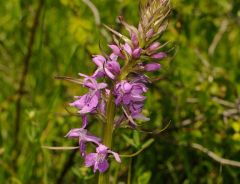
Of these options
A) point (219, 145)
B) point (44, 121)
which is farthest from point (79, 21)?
point (219, 145)

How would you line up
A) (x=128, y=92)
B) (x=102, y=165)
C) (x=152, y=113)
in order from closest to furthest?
(x=128, y=92)
(x=102, y=165)
(x=152, y=113)

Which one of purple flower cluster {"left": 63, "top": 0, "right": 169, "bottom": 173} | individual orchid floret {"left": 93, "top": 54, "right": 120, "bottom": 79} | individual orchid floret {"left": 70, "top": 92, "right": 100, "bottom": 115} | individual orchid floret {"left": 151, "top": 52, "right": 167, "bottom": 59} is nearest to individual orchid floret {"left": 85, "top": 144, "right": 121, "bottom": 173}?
purple flower cluster {"left": 63, "top": 0, "right": 169, "bottom": 173}

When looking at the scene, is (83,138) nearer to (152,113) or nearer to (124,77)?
(124,77)

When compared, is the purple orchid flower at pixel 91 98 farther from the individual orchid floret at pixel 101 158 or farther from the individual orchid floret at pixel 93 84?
the individual orchid floret at pixel 101 158

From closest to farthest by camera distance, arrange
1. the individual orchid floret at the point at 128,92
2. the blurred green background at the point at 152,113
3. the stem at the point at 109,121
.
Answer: the individual orchid floret at the point at 128,92 → the stem at the point at 109,121 → the blurred green background at the point at 152,113

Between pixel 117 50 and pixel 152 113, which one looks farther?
pixel 152 113

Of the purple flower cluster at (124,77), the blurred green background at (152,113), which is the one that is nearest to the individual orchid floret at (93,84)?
the purple flower cluster at (124,77)

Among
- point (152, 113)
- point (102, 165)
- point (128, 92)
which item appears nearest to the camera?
point (128, 92)

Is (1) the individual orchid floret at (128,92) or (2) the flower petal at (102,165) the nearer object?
(1) the individual orchid floret at (128,92)

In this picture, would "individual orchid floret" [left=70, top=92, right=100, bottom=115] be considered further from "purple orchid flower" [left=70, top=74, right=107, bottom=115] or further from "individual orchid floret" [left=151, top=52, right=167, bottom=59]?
"individual orchid floret" [left=151, top=52, right=167, bottom=59]

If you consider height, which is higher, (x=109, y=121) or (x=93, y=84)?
(x=93, y=84)

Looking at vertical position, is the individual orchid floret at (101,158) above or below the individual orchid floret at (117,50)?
below

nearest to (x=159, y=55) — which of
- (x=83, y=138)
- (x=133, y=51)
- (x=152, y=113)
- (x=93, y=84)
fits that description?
(x=133, y=51)
